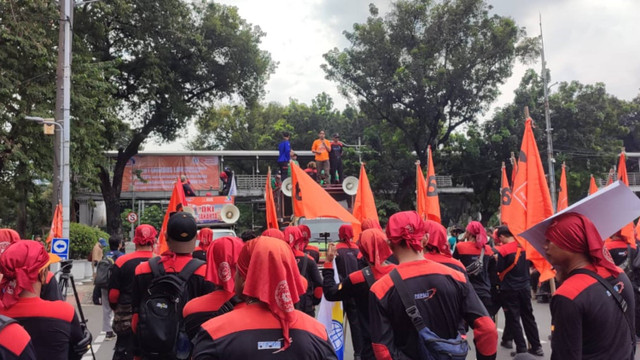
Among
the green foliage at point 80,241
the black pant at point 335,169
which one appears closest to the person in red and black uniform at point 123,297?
the black pant at point 335,169

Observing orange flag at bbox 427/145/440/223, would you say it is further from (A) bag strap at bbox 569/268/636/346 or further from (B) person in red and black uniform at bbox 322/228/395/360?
(A) bag strap at bbox 569/268/636/346

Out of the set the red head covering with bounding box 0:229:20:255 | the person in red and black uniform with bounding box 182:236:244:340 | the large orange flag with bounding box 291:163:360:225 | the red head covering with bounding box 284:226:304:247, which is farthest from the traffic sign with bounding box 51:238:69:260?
the person in red and black uniform with bounding box 182:236:244:340

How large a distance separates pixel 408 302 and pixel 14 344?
2.03 meters

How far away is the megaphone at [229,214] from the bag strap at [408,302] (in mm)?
17468

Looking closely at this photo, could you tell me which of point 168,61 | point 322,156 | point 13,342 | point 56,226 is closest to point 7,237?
point 13,342

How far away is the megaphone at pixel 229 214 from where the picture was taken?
67.1 ft

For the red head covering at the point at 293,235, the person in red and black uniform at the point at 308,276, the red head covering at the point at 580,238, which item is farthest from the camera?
the red head covering at the point at 293,235

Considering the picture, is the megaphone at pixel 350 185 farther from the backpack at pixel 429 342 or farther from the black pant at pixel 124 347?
the backpack at pixel 429 342

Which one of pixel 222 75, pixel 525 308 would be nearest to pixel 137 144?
pixel 222 75

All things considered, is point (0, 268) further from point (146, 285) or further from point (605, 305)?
point (605, 305)

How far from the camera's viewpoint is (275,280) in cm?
234

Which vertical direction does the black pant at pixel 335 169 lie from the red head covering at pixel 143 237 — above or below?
above

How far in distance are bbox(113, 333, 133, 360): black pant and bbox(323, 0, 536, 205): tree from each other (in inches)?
1053

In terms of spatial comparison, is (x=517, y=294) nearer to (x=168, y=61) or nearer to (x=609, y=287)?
(x=609, y=287)
